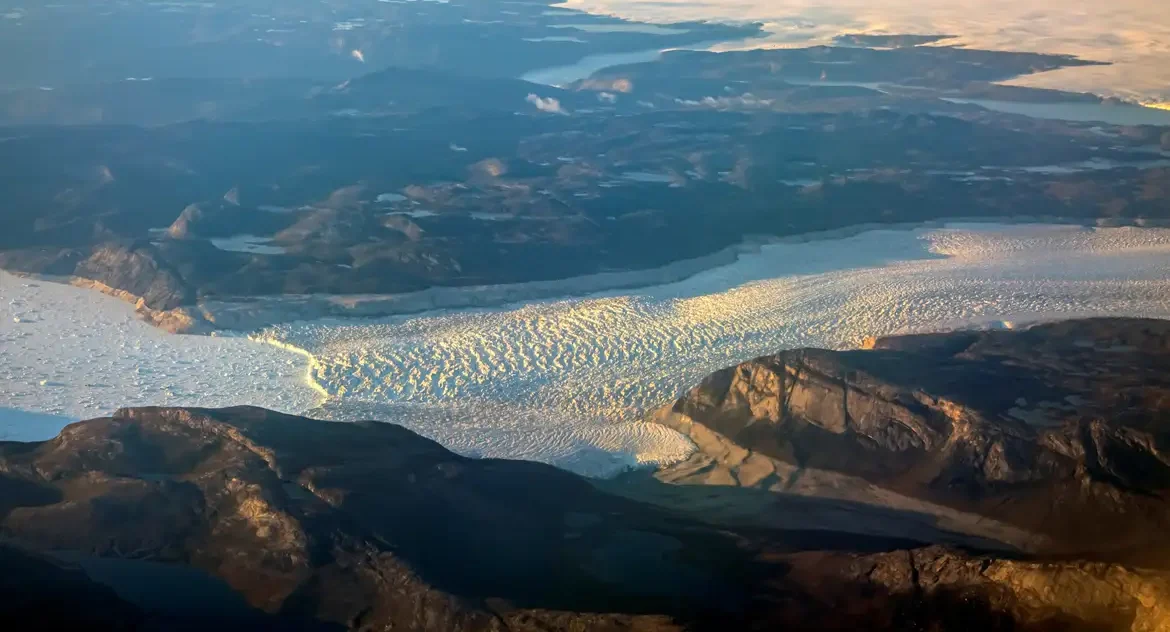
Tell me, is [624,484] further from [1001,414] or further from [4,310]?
[4,310]

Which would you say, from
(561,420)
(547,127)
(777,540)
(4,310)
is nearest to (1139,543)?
(777,540)

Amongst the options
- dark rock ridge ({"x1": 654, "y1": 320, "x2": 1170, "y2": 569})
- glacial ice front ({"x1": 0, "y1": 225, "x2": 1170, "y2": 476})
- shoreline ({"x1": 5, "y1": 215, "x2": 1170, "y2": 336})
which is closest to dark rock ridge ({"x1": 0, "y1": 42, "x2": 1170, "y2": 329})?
shoreline ({"x1": 5, "y1": 215, "x2": 1170, "y2": 336})

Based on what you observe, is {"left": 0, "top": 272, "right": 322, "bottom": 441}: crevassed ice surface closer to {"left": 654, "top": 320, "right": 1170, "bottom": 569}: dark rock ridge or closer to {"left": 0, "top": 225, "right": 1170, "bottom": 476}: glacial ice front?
{"left": 0, "top": 225, "right": 1170, "bottom": 476}: glacial ice front

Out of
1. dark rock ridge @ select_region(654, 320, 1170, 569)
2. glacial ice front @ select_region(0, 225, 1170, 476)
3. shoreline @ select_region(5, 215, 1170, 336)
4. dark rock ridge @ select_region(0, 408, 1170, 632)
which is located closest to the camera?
dark rock ridge @ select_region(0, 408, 1170, 632)

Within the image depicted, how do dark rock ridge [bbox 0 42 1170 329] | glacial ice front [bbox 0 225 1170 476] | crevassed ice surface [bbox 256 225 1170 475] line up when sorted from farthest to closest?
dark rock ridge [bbox 0 42 1170 329]
glacial ice front [bbox 0 225 1170 476]
crevassed ice surface [bbox 256 225 1170 475]

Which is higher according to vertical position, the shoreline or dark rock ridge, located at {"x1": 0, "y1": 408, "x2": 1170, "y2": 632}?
dark rock ridge, located at {"x1": 0, "y1": 408, "x2": 1170, "y2": 632}

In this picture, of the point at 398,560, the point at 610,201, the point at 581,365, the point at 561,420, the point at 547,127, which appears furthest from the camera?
the point at 547,127

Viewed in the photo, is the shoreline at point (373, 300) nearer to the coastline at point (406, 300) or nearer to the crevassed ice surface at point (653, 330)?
the coastline at point (406, 300)
